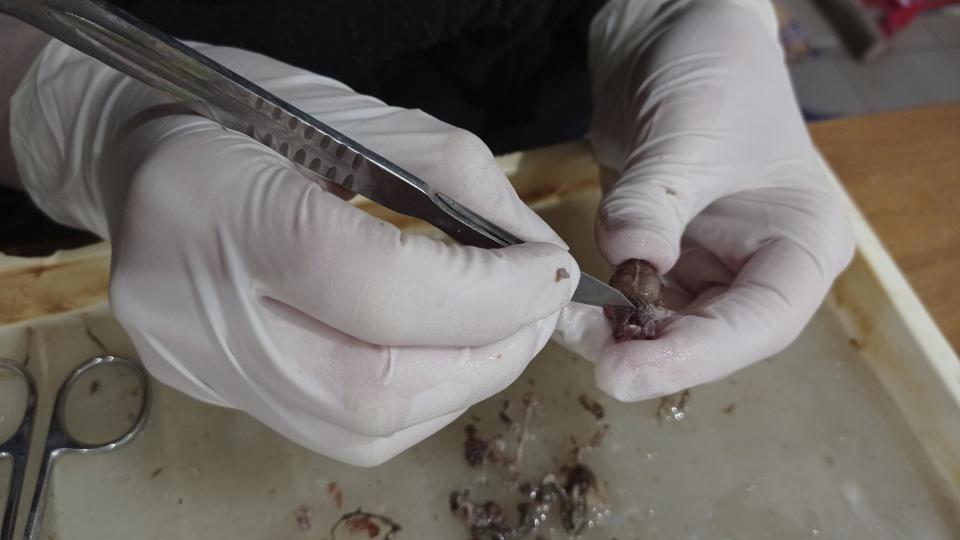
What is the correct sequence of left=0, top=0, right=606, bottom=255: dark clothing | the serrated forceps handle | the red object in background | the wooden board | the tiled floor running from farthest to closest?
the red object in background < the tiled floor < the wooden board < left=0, top=0, right=606, bottom=255: dark clothing < the serrated forceps handle

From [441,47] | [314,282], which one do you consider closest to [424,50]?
[441,47]

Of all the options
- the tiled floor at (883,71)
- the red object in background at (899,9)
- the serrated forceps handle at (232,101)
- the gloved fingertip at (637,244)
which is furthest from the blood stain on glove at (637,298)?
the red object in background at (899,9)

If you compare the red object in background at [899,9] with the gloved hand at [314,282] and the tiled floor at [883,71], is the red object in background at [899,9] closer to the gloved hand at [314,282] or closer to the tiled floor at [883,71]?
the tiled floor at [883,71]

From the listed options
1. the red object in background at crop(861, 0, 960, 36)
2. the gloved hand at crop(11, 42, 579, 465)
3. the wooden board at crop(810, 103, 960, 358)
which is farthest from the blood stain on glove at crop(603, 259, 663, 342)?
the red object in background at crop(861, 0, 960, 36)

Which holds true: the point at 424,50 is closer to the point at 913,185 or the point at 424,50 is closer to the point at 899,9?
the point at 913,185

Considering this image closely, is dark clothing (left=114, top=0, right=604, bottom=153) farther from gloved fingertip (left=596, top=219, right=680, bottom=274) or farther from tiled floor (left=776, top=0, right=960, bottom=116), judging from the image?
tiled floor (left=776, top=0, right=960, bottom=116)

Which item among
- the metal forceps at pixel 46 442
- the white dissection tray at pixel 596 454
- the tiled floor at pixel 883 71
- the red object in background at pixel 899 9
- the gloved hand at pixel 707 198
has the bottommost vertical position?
the tiled floor at pixel 883 71
